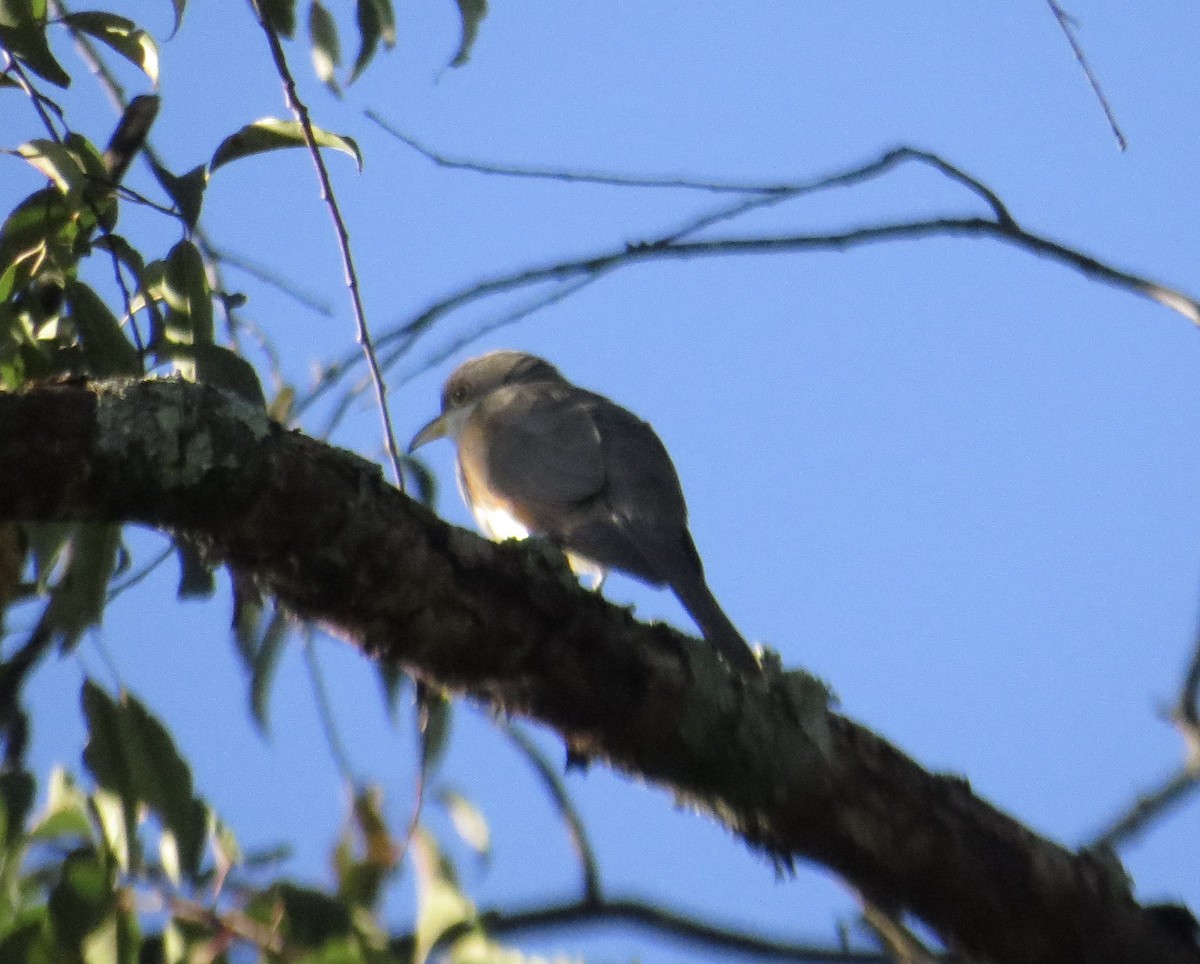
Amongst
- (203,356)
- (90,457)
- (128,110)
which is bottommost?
(90,457)

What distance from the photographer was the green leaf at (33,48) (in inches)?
121

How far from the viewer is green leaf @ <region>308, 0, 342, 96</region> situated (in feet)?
13.6

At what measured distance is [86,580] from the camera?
289cm

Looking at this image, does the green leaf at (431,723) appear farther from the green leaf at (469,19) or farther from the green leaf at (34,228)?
the green leaf at (469,19)

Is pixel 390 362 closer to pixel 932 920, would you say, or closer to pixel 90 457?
pixel 90 457

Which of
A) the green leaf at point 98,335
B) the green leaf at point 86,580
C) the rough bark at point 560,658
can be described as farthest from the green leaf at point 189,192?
the rough bark at point 560,658

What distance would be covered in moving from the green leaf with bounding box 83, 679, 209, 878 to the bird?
6.28 ft

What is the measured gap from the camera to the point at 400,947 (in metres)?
3.06

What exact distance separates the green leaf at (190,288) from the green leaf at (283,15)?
0.79 metres

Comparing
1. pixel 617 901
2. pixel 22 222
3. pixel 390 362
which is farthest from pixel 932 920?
pixel 22 222

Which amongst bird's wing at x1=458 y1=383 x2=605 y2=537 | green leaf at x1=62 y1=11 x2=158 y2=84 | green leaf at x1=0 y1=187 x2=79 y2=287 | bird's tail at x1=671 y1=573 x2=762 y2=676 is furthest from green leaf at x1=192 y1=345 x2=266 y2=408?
bird's wing at x1=458 y1=383 x2=605 y2=537

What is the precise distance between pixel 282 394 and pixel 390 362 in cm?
64

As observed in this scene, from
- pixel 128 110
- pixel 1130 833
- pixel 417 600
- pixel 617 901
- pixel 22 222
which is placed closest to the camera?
pixel 417 600

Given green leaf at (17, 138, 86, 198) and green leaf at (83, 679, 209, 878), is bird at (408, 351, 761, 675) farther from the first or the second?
green leaf at (17, 138, 86, 198)
